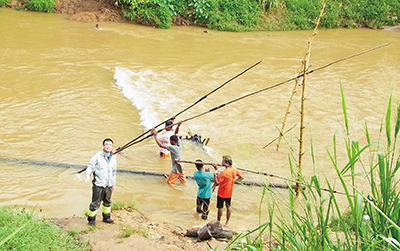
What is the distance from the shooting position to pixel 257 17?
77.1 ft

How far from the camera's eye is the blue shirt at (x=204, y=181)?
656cm

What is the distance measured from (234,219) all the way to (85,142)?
410cm

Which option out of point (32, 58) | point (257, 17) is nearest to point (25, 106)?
point (32, 58)

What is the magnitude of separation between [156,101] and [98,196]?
271 inches

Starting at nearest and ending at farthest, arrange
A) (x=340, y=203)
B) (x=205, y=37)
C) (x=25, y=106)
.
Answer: (x=340, y=203) < (x=25, y=106) < (x=205, y=37)

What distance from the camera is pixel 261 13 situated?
2400 cm

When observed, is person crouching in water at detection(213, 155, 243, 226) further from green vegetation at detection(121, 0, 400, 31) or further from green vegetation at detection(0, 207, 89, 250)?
green vegetation at detection(121, 0, 400, 31)

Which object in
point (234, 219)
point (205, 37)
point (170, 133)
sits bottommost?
point (234, 219)

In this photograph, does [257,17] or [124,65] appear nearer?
[124,65]

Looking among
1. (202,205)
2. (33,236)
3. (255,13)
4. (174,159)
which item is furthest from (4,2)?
(33,236)

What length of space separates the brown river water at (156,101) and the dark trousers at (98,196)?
3.55 feet

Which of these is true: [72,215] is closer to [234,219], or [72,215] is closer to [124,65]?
[234,219]

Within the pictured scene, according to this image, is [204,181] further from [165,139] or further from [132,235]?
[165,139]

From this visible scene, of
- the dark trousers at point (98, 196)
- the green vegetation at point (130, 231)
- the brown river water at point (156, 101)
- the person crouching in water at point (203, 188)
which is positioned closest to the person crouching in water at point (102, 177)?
the dark trousers at point (98, 196)
